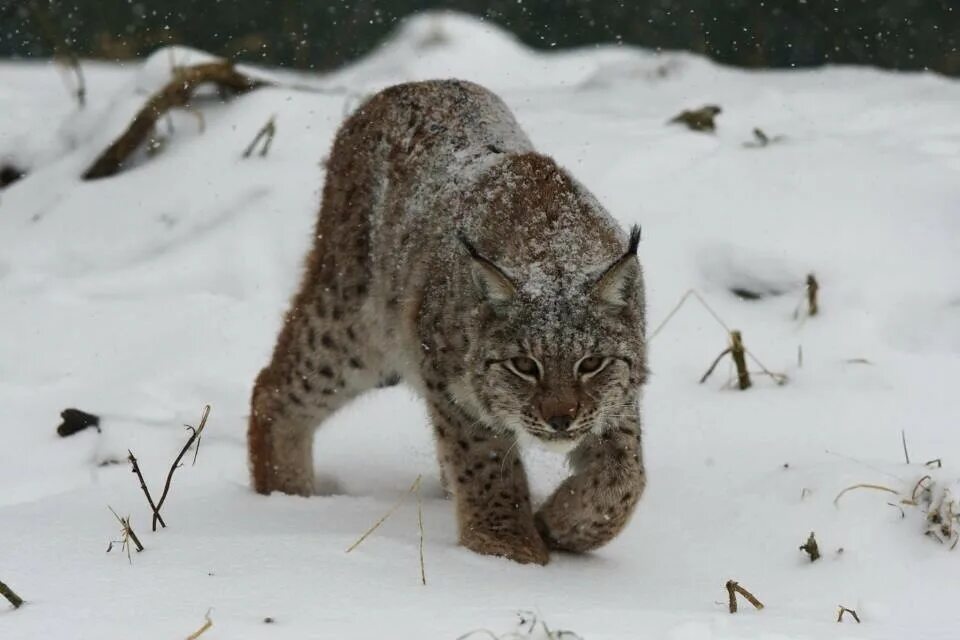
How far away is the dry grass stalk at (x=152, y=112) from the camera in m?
8.14

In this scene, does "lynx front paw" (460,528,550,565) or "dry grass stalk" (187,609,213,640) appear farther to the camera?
"lynx front paw" (460,528,550,565)

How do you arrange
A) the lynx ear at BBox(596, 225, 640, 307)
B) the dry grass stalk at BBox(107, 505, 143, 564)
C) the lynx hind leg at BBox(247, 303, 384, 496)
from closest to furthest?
the dry grass stalk at BBox(107, 505, 143, 564), the lynx ear at BBox(596, 225, 640, 307), the lynx hind leg at BBox(247, 303, 384, 496)

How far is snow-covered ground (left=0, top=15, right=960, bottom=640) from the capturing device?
3.58m

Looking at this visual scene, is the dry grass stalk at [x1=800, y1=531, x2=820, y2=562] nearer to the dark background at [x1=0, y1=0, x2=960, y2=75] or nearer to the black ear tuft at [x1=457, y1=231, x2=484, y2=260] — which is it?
the black ear tuft at [x1=457, y1=231, x2=484, y2=260]

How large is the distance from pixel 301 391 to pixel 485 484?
3.89 ft

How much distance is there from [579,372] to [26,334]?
3.67 m

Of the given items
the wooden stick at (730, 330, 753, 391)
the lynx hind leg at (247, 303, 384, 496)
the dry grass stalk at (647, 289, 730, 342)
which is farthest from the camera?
the dry grass stalk at (647, 289, 730, 342)

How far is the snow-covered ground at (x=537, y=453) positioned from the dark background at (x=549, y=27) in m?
1.94

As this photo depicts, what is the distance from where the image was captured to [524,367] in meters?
4.20

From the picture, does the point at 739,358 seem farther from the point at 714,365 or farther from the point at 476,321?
the point at 476,321

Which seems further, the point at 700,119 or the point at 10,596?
the point at 700,119

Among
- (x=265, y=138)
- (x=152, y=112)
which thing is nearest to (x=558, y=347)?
(x=265, y=138)

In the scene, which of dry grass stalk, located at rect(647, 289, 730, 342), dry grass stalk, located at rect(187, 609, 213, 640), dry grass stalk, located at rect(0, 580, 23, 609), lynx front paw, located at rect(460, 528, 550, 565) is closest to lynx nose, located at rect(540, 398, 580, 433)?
lynx front paw, located at rect(460, 528, 550, 565)

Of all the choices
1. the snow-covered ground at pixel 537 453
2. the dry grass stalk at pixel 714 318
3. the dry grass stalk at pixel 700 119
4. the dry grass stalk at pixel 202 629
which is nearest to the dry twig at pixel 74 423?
the snow-covered ground at pixel 537 453
